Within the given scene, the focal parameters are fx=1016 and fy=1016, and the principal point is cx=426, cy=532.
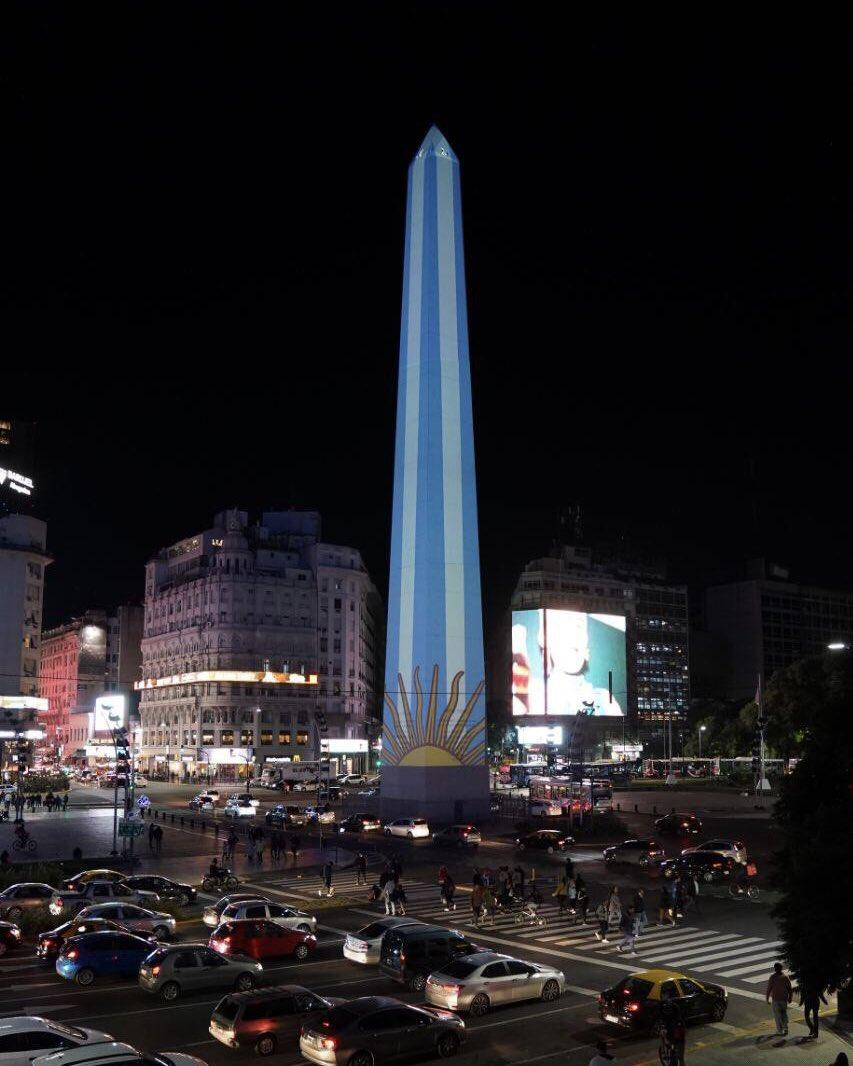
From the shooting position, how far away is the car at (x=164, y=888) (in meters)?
30.2

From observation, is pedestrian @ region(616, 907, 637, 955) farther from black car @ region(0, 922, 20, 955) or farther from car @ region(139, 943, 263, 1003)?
black car @ region(0, 922, 20, 955)

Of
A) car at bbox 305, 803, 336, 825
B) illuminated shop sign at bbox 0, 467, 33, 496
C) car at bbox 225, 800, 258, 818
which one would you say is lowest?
car at bbox 225, 800, 258, 818

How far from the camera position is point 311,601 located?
125750 mm

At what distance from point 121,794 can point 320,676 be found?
44.0m

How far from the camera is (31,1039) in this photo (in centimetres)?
1394

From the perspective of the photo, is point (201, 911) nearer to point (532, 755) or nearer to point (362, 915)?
point (362, 915)

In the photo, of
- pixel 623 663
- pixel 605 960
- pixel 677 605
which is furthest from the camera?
pixel 677 605

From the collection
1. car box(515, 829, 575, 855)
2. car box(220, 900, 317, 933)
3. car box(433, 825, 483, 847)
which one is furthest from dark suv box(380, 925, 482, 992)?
car box(433, 825, 483, 847)

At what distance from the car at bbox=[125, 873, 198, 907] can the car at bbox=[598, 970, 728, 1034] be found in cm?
1638

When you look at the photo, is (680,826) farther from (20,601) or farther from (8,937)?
(20,601)

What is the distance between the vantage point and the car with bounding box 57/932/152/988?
20.8 m

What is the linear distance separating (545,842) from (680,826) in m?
8.89

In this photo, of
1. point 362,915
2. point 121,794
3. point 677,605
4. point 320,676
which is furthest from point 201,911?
point 677,605

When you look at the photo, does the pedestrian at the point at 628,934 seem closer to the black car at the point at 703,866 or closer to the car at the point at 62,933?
the car at the point at 62,933
